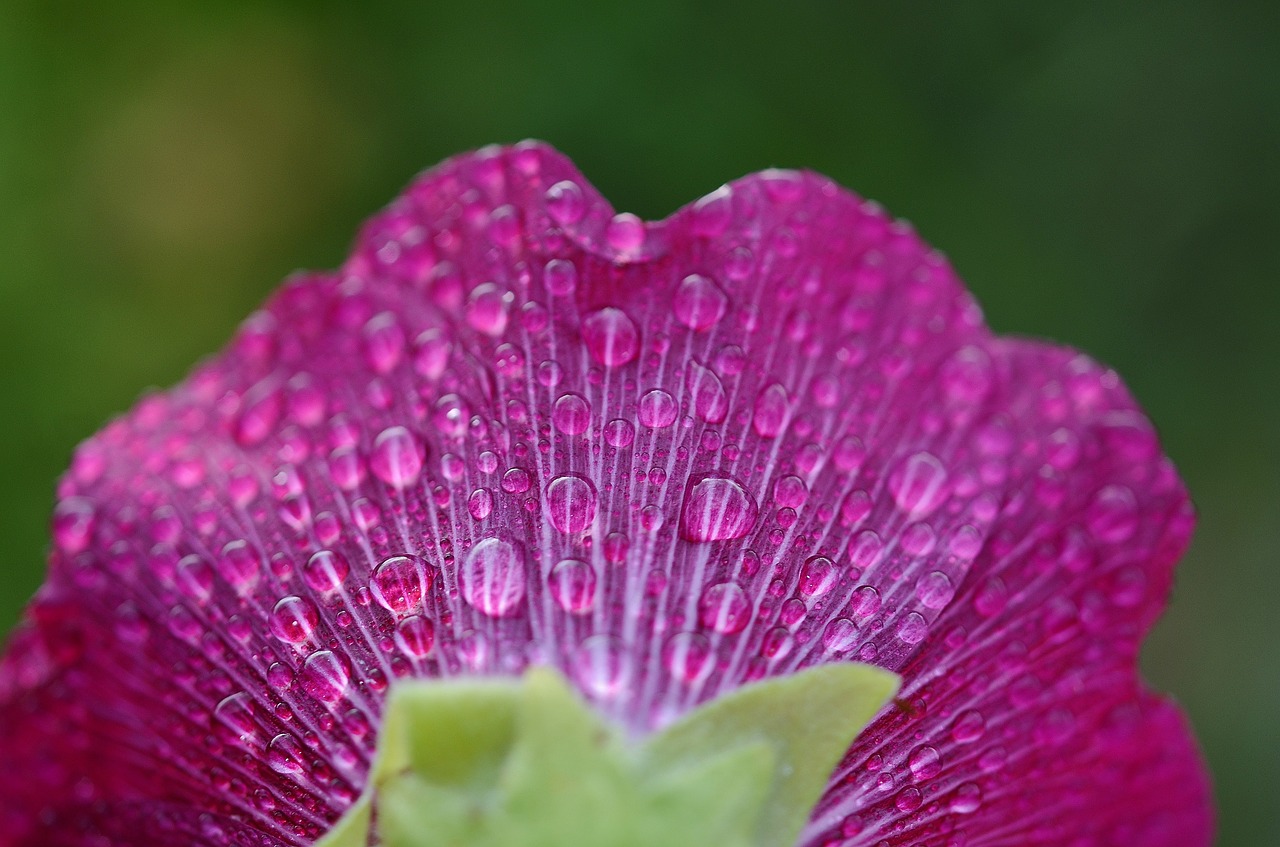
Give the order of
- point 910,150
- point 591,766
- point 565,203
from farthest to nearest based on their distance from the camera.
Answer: point 910,150
point 565,203
point 591,766

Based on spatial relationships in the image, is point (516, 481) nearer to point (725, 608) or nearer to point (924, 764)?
point (725, 608)

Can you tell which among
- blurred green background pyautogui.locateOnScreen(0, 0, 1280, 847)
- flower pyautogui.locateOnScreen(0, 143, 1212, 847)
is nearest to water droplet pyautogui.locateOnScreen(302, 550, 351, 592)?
flower pyautogui.locateOnScreen(0, 143, 1212, 847)

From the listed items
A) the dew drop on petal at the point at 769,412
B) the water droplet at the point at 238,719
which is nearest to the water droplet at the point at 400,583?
the water droplet at the point at 238,719

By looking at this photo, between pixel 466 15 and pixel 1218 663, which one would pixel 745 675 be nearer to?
pixel 1218 663

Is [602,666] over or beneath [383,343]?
beneath

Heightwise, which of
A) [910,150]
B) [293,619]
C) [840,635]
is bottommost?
[840,635]

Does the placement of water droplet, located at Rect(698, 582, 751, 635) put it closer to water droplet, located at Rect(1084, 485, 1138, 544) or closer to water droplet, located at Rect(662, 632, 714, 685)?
water droplet, located at Rect(662, 632, 714, 685)

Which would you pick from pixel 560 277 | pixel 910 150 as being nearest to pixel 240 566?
pixel 560 277

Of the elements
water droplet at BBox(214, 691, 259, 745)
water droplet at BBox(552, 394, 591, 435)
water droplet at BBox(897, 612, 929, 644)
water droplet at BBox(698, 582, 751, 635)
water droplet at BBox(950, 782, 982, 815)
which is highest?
water droplet at BBox(552, 394, 591, 435)
